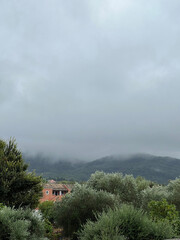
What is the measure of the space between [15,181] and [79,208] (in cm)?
772

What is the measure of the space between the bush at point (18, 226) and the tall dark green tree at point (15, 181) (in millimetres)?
12199

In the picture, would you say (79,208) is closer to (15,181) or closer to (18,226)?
(15,181)

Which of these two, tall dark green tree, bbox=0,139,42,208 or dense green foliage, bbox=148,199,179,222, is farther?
tall dark green tree, bbox=0,139,42,208

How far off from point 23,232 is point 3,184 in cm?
1457

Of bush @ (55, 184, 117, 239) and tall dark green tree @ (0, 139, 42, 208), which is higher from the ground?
tall dark green tree @ (0, 139, 42, 208)

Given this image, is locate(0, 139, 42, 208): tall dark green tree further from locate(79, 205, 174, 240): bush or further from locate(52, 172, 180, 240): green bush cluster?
locate(79, 205, 174, 240): bush

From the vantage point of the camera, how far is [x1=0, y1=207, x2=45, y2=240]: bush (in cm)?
1149

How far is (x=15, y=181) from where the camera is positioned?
84.9ft

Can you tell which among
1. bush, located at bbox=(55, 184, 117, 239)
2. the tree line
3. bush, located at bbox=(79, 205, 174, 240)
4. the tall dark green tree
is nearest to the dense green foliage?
the tree line

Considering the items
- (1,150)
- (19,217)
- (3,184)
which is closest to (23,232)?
(19,217)

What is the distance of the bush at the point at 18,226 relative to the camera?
11.5 m

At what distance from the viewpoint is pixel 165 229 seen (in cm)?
1018

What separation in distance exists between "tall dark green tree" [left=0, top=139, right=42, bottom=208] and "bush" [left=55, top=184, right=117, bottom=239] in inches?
174

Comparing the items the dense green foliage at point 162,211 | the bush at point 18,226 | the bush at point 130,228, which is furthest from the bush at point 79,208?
the bush at point 130,228
